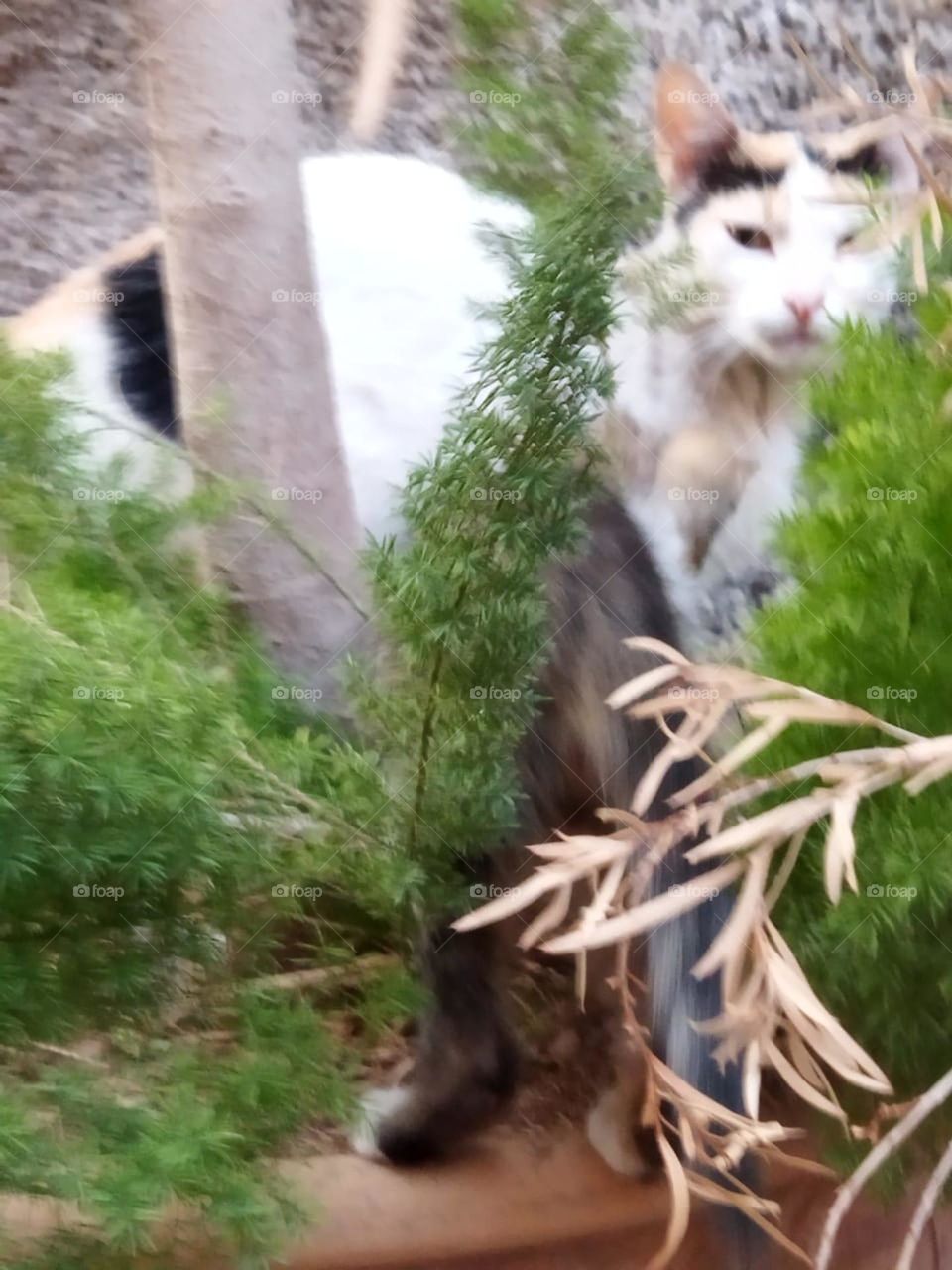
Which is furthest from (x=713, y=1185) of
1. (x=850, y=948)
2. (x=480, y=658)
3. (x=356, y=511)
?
(x=356, y=511)

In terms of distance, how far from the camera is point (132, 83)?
762 mm

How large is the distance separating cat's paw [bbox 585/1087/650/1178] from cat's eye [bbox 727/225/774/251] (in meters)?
0.60

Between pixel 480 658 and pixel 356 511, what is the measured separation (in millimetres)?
182

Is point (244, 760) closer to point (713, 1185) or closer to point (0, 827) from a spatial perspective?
point (0, 827)

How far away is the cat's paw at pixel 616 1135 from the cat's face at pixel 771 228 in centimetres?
53

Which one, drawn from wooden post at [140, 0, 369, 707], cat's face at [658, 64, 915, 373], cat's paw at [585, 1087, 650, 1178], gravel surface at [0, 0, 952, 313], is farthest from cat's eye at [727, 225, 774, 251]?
cat's paw at [585, 1087, 650, 1178]

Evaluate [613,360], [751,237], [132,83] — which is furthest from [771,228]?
[132,83]

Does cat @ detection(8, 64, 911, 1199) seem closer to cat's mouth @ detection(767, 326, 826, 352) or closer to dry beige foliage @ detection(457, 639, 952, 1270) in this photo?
cat's mouth @ detection(767, 326, 826, 352)

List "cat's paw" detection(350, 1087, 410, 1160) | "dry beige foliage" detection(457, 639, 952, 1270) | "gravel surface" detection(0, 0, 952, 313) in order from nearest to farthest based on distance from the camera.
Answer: "dry beige foliage" detection(457, 639, 952, 1270) → "cat's paw" detection(350, 1087, 410, 1160) → "gravel surface" detection(0, 0, 952, 313)

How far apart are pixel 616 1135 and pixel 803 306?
0.58m

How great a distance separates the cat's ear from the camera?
0.70 m

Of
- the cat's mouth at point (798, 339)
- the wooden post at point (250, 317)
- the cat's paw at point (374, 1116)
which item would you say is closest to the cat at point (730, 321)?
the cat's mouth at point (798, 339)

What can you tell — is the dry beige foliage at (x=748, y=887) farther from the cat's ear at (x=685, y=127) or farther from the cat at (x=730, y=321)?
the cat's ear at (x=685, y=127)

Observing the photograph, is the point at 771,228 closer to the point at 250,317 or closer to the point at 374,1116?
the point at 250,317
